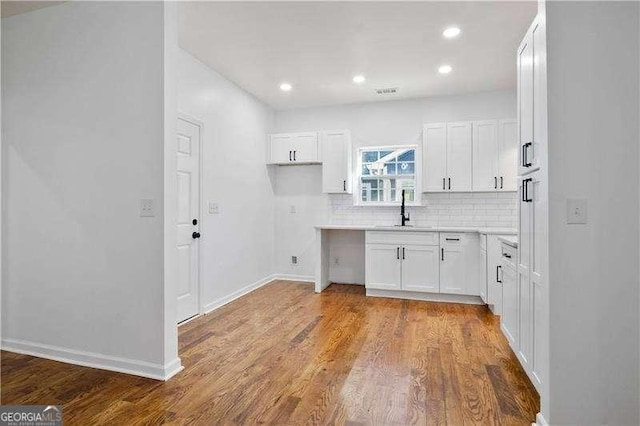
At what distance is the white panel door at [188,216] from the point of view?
3.57 m

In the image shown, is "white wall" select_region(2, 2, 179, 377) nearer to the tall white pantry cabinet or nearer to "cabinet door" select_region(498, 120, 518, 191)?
the tall white pantry cabinet

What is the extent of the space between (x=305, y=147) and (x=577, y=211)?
13.2 ft

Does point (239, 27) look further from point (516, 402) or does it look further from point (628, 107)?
point (516, 402)

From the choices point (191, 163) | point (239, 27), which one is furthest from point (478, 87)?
point (191, 163)

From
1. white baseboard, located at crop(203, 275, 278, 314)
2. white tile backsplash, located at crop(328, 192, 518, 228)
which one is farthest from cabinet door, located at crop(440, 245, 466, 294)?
white baseboard, located at crop(203, 275, 278, 314)

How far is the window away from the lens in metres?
5.16

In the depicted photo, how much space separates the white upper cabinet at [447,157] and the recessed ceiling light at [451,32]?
1.59 meters

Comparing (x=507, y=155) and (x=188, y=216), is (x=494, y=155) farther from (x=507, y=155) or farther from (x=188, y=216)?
(x=188, y=216)

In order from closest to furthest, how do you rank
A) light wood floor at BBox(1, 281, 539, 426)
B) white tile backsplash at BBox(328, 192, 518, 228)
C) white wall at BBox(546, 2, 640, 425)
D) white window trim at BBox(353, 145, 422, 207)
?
white wall at BBox(546, 2, 640, 425) → light wood floor at BBox(1, 281, 539, 426) → white tile backsplash at BBox(328, 192, 518, 228) → white window trim at BBox(353, 145, 422, 207)

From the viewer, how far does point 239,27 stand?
3.08m

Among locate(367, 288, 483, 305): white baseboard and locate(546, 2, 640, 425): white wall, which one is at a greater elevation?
locate(546, 2, 640, 425): white wall

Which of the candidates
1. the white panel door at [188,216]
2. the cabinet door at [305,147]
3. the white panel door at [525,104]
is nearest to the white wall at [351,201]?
the cabinet door at [305,147]

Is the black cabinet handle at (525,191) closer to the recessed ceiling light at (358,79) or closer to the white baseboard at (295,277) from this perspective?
the recessed ceiling light at (358,79)

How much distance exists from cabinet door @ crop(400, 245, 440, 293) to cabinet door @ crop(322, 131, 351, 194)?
4.42ft
